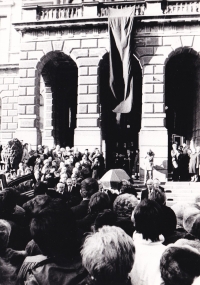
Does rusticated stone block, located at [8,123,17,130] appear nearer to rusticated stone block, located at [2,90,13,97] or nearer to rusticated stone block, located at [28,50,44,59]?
rusticated stone block, located at [2,90,13,97]

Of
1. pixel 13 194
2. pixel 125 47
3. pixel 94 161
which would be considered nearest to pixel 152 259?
pixel 13 194

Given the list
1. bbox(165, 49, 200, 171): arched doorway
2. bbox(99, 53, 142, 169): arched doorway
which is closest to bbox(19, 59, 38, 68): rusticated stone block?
bbox(99, 53, 142, 169): arched doorway

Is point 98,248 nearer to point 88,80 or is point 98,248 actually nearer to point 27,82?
point 88,80

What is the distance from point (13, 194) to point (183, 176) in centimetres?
1521

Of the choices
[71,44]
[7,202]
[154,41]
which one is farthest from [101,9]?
[7,202]

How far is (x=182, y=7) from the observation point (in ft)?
67.4

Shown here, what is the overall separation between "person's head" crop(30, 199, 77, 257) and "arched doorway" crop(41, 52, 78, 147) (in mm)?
21416

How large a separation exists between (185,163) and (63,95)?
37.6 feet

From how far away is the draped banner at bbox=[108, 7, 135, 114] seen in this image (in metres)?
19.2

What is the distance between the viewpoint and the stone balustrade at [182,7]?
20.4 metres

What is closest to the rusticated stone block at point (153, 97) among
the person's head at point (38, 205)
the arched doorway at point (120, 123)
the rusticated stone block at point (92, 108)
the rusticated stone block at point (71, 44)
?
the rusticated stone block at point (92, 108)

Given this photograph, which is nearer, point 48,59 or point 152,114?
point 152,114

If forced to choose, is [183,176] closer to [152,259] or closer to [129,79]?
[129,79]

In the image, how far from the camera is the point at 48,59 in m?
22.0
